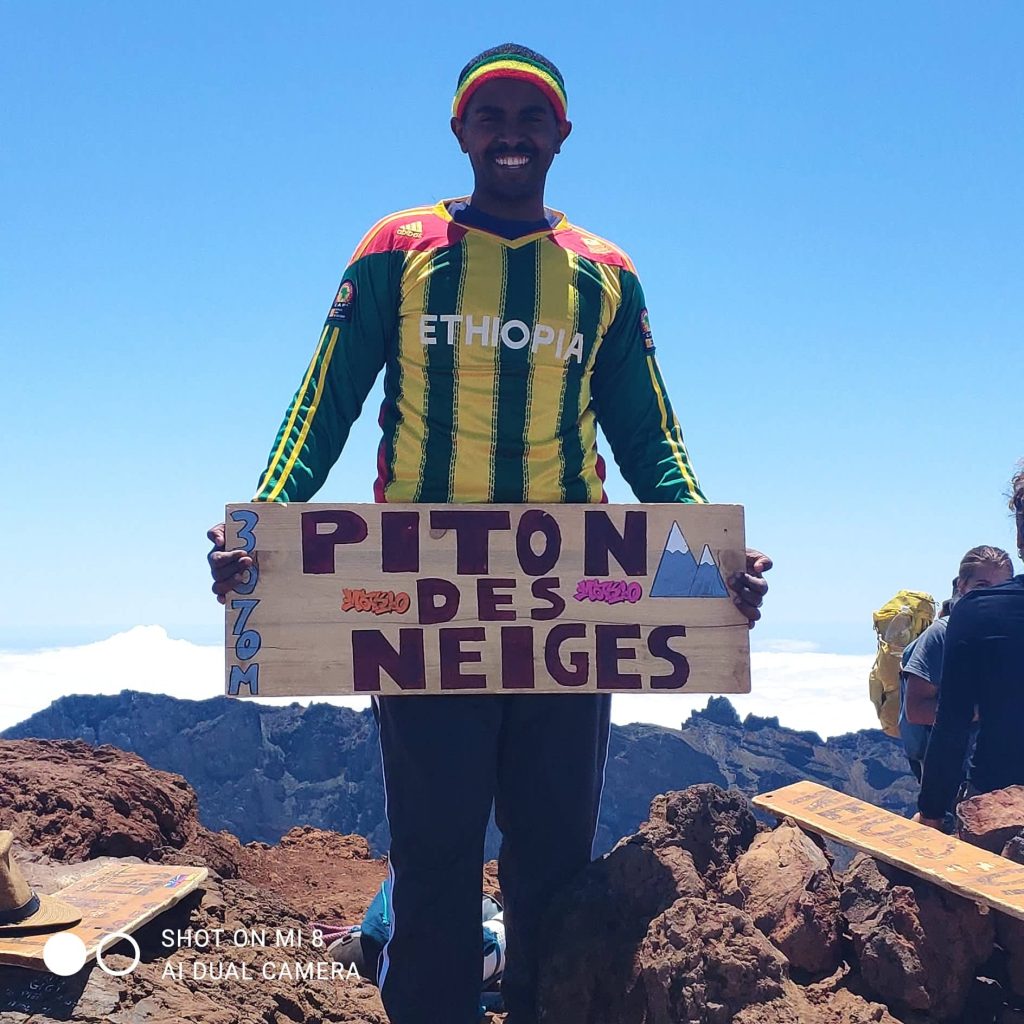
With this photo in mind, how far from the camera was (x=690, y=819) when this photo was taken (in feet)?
13.9

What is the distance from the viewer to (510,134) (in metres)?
3.73

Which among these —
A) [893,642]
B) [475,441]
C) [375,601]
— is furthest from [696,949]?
[893,642]

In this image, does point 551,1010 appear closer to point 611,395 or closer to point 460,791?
Answer: point 460,791

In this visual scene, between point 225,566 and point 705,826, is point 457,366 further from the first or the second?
point 705,826

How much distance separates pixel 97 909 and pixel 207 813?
46.5m

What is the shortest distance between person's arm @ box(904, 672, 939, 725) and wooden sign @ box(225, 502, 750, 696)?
9.60ft

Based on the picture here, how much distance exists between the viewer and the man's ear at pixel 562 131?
384 cm

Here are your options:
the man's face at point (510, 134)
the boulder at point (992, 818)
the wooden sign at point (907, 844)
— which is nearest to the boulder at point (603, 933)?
the wooden sign at point (907, 844)

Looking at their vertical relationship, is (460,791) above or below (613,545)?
below

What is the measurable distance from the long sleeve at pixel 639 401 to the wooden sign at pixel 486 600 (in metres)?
0.24

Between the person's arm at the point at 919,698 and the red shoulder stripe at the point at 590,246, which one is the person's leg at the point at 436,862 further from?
the person's arm at the point at 919,698

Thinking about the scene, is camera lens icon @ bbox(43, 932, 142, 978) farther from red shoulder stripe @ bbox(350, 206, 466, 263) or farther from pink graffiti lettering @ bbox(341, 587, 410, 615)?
red shoulder stripe @ bbox(350, 206, 466, 263)

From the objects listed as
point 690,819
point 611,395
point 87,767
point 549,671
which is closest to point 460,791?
point 549,671

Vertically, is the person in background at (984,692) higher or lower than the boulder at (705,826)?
higher
